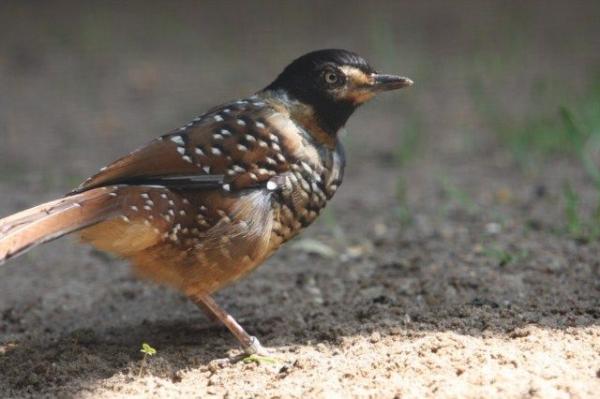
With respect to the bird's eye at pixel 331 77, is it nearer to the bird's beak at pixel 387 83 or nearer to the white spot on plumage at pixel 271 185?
the bird's beak at pixel 387 83

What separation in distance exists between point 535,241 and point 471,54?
504 centimetres

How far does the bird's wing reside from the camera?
3.84 m

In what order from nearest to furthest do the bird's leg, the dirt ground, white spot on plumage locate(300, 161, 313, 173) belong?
the dirt ground
the bird's leg
white spot on plumage locate(300, 161, 313, 173)

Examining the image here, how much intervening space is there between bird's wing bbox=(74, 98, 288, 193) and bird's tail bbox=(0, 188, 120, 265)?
0.55 ft

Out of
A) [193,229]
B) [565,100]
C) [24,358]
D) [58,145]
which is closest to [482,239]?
[193,229]

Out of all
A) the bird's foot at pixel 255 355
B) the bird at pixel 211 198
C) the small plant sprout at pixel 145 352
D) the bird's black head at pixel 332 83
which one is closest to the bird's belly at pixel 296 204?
the bird at pixel 211 198

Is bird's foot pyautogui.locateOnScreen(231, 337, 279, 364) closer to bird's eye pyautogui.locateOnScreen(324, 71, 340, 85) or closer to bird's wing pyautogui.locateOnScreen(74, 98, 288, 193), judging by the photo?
bird's wing pyautogui.locateOnScreen(74, 98, 288, 193)

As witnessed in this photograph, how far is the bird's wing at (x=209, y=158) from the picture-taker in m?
3.84

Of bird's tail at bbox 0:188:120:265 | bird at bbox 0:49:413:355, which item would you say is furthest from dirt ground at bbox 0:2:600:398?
bird's tail at bbox 0:188:120:265

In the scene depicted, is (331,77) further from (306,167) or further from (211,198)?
(211,198)

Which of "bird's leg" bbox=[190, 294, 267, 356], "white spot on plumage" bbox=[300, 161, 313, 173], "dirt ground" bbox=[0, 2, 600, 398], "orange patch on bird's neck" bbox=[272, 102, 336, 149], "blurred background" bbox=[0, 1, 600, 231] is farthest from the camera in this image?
"blurred background" bbox=[0, 1, 600, 231]

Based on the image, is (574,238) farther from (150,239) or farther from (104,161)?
(104,161)

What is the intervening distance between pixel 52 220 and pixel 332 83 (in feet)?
5.01

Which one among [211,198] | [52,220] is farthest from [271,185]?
[52,220]
